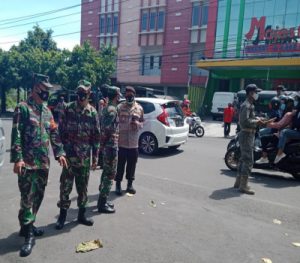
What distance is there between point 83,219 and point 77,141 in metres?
1.09

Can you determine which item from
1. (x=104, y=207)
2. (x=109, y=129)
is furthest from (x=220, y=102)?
(x=104, y=207)

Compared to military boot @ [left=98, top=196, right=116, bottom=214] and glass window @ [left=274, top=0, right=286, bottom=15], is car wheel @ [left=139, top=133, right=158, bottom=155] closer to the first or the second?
military boot @ [left=98, top=196, right=116, bottom=214]

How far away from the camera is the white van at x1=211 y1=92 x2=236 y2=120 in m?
25.0

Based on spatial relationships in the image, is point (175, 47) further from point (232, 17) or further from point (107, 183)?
point (107, 183)

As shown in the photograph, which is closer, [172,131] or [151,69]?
[172,131]

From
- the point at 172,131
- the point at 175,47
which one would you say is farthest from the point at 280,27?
the point at 172,131

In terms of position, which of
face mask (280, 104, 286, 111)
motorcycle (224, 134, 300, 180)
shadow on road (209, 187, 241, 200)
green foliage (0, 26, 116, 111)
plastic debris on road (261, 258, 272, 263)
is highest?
green foliage (0, 26, 116, 111)

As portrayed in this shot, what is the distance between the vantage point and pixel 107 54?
103 ft

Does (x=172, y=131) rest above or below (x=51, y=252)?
above

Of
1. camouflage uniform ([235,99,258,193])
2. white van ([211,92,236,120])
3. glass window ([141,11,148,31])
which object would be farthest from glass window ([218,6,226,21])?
camouflage uniform ([235,99,258,193])

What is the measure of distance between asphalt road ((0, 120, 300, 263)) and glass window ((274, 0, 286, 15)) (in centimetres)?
2266

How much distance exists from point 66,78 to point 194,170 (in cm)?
2194

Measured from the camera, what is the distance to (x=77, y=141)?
13.5ft

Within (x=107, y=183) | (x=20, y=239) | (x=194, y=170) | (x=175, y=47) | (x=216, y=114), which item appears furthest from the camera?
(x=175, y=47)
